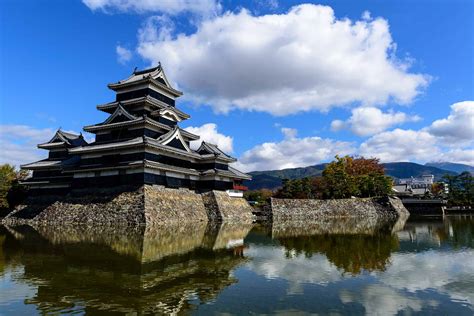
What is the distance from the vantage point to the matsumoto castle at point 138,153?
28.3m

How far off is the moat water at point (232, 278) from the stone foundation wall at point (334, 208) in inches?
805

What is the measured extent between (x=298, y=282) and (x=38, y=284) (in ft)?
21.9

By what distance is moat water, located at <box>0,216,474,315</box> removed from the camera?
24.1ft

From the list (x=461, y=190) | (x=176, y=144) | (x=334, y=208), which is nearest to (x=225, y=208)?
(x=176, y=144)

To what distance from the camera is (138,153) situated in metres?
28.0

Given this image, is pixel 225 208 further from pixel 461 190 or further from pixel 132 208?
pixel 461 190

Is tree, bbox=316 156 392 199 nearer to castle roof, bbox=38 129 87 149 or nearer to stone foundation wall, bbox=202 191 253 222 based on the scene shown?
stone foundation wall, bbox=202 191 253 222

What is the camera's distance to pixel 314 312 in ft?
22.9

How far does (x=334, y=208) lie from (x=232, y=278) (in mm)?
33415

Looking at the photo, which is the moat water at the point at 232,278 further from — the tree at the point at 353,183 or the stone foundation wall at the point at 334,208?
the tree at the point at 353,183

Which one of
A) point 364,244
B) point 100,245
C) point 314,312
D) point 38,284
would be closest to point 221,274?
point 314,312

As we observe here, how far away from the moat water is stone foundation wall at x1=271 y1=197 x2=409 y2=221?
805 inches

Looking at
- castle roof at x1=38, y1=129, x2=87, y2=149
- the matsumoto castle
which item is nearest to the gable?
the matsumoto castle

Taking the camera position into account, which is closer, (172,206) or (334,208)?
(172,206)
